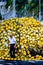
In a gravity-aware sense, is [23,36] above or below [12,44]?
above

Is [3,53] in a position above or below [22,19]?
below

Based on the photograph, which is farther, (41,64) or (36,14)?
(36,14)

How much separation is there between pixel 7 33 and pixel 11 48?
230mm

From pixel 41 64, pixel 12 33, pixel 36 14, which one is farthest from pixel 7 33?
pixel 41 64

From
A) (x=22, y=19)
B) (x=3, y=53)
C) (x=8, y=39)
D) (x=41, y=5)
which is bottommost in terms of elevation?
(x=3, y=53)

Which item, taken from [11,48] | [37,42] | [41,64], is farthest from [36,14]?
[41,64]

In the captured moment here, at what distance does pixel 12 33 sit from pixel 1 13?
0.35m

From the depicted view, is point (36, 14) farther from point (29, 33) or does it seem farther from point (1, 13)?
point (1, 13)

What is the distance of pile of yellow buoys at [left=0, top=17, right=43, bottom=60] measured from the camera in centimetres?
298

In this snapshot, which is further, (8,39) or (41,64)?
(8,39)

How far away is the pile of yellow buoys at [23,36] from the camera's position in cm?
298

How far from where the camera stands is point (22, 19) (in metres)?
3.04

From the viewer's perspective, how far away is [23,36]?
3000mm

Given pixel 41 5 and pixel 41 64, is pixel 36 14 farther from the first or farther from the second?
pixel 41 64
